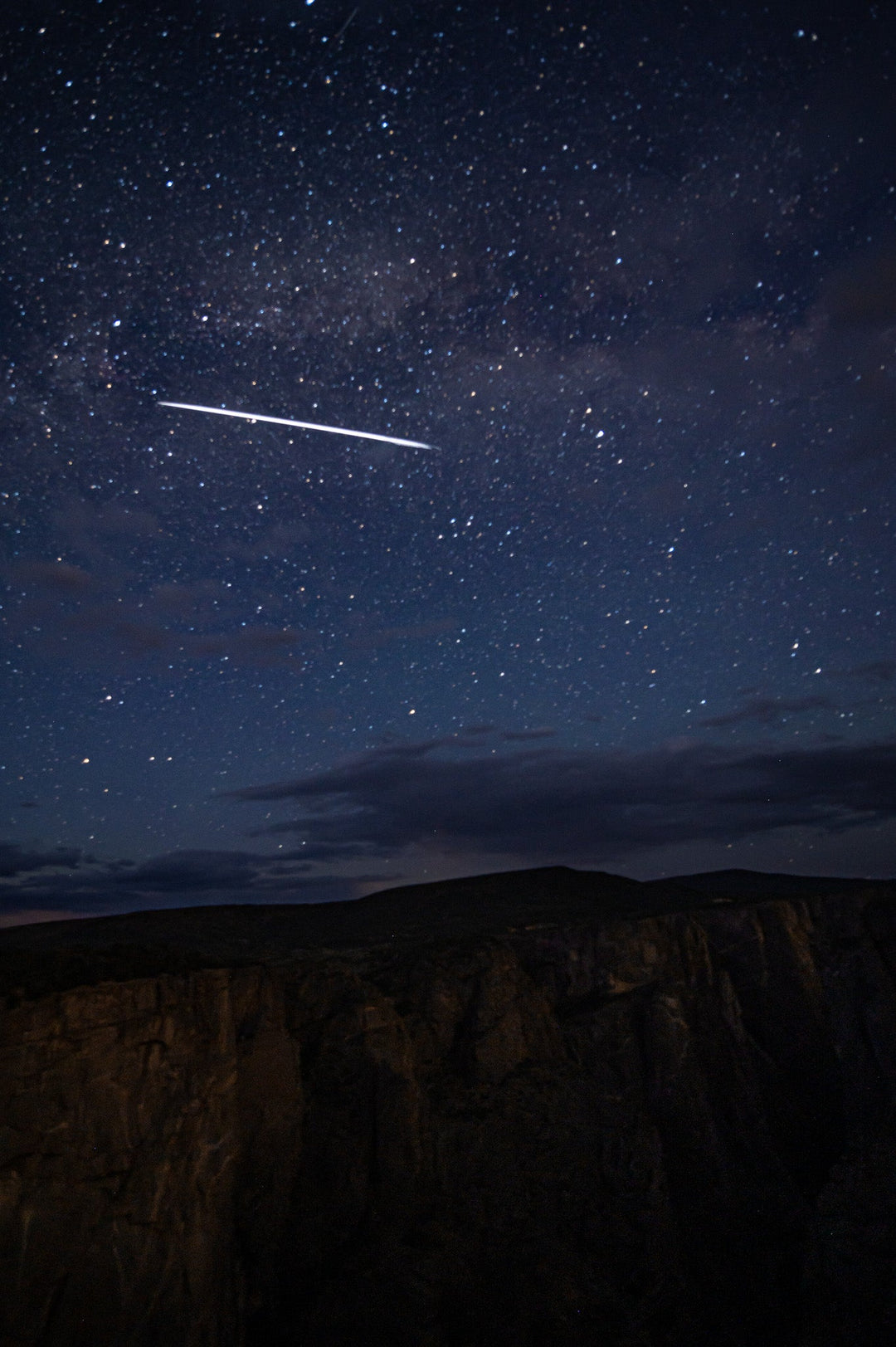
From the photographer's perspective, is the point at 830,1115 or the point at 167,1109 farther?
the point at 830,1115

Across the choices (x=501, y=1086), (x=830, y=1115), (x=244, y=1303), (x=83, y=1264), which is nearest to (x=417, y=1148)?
(x=501, y=1086)

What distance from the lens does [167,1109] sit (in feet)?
52.3

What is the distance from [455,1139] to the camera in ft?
82.8

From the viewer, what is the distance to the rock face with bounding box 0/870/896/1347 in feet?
46.2

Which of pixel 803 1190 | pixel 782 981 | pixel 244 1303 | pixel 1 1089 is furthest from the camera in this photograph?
pixel 782 981

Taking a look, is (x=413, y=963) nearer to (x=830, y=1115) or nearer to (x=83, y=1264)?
(x=83, y=1264)

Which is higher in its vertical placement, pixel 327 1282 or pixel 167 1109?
pixel 167 1109

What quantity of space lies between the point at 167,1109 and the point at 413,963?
17.1 meters

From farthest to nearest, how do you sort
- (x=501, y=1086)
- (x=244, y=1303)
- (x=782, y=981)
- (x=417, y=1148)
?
(x=782, y=981) < (x=501, y=1086) < (x=417, y=1148) < (x=244, y=1303)

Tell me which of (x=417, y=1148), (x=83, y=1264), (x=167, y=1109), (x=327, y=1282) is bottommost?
(x=327, y=1282)

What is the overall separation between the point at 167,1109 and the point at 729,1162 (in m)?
25.6

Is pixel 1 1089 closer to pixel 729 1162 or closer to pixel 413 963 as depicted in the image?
pixel 413 963

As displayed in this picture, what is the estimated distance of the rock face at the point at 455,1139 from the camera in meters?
14.1

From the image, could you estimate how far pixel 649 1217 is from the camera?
24531 mm
